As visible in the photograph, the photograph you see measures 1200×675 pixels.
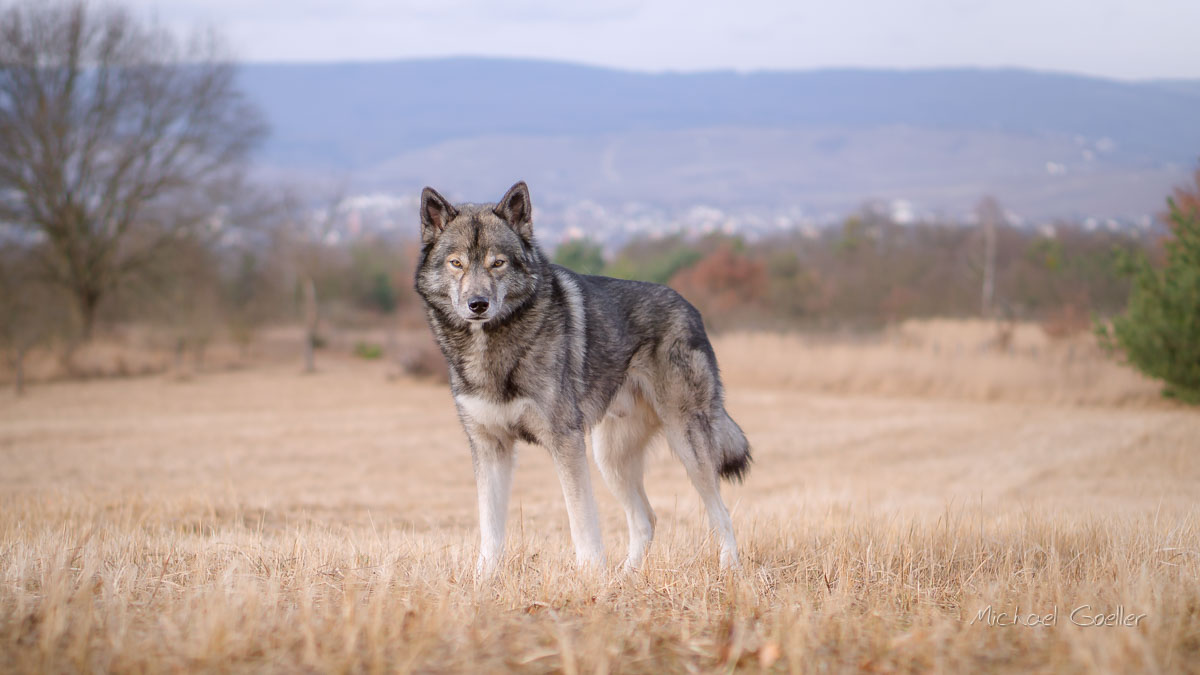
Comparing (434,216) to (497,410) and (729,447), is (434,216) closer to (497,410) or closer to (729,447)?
(497,410)

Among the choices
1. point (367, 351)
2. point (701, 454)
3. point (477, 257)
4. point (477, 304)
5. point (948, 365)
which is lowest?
point (367, 351)

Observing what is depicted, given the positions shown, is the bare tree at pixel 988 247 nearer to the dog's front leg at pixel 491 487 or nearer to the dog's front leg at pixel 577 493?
the dog's front leg at pixel 577 493

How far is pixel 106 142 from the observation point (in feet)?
106

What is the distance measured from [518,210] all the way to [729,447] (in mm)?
2263

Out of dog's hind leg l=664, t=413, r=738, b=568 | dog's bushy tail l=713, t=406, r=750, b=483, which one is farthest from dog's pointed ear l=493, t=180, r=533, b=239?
dog's bushy tail l=713, t=406, r=750, b=483

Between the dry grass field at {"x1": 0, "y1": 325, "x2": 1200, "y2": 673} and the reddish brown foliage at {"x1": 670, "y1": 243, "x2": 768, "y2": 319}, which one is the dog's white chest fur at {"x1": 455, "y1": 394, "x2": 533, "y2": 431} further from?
the reddish brown foliage at {"x1": 670, "y1": 243, "x2": 768, "y2": 319}

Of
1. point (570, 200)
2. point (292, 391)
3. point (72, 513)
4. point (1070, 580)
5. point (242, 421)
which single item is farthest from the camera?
point (570, 200)

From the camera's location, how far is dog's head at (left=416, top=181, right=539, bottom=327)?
17.2ft

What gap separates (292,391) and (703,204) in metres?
148

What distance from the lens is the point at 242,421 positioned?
21.4 meters

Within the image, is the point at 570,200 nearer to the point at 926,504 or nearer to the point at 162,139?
the point at 162,139

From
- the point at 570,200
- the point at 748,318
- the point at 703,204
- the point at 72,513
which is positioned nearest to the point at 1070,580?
the point at 72,513

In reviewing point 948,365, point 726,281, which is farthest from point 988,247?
point 948,365

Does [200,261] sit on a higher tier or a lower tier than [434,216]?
lower
